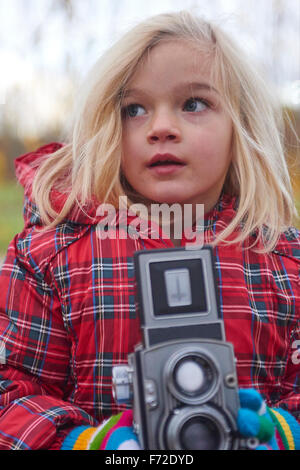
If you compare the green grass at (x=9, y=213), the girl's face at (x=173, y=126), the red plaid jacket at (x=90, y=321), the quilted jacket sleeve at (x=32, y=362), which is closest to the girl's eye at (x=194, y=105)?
the girl's face at (x=173, y=126)

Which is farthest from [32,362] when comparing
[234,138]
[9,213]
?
[9,213]

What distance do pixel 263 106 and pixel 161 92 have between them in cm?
28

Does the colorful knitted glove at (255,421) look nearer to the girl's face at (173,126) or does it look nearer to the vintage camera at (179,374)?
the vintage camera at (179,374)

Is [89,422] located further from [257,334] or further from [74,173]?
[74,173]

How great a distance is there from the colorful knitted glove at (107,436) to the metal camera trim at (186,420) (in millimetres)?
92

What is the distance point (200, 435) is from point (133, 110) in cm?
68

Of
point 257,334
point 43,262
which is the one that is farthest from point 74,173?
point 257,334

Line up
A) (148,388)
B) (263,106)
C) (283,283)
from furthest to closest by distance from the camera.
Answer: (263,106)
(283,283)
(148,388)

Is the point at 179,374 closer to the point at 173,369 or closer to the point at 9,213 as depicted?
the point at 173,369

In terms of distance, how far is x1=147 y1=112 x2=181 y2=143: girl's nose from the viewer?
1.11 meters

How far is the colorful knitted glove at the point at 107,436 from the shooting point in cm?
87

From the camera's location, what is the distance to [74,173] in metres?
1.26

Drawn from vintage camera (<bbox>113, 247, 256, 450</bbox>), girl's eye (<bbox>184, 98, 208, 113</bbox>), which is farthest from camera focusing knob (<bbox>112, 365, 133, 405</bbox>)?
girl's eye (<bbox>184, 98, 208, 113</bbox>)

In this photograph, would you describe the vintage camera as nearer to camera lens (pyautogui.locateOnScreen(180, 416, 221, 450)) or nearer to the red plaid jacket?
camera lens (pyautogui.locateOnScreen(180, 416, 221, 450))
